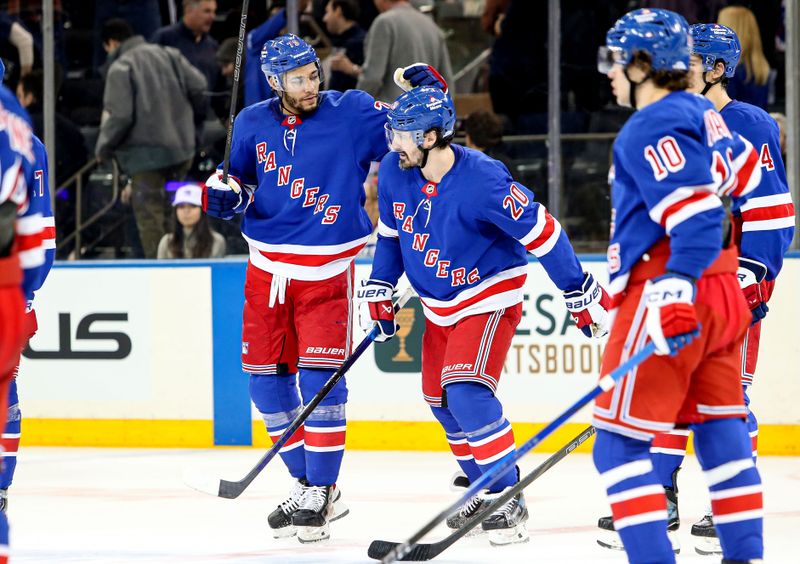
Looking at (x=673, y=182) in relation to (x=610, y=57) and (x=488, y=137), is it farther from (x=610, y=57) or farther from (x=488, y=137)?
(x=488, y=137)

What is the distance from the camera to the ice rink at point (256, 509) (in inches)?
153

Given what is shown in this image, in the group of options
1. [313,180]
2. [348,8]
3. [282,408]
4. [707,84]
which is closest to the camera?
[707,84]

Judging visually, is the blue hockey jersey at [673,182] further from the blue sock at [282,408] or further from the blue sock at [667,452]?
the blue sock at [282,408]

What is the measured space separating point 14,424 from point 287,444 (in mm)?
824

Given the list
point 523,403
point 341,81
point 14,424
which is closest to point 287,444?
point 14,424

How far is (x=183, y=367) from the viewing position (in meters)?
6.04

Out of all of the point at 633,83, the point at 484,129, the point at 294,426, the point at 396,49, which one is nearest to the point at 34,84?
the point at 396,49

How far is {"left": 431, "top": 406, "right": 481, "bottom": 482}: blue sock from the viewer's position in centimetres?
409

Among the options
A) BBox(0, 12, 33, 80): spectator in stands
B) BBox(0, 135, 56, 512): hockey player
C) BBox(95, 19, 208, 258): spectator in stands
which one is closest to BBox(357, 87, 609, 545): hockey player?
BBox(0, 135, 56, 512): hockey player

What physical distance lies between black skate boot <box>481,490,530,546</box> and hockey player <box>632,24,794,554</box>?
41cm

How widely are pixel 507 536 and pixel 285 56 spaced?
4.88 feet

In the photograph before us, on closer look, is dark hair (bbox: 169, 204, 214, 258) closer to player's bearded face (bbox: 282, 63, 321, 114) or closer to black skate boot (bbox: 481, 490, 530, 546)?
player's bearded face (bbox: 282, 63, 321, 114)

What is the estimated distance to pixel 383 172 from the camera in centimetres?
395

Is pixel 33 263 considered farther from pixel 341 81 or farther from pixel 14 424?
pixel 341 81
